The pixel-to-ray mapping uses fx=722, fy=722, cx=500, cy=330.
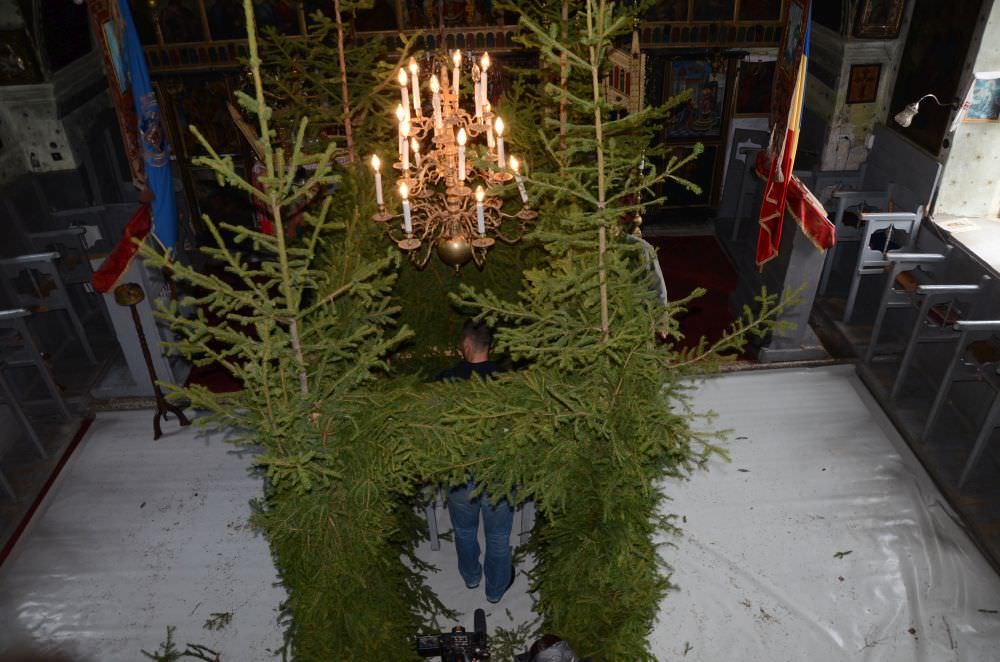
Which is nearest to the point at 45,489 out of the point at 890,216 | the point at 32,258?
the point at 32,258

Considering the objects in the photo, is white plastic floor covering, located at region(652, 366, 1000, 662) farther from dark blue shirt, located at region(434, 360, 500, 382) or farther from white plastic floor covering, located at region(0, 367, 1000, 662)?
dark blue shirt, located at region(434, 360, 500, 382)

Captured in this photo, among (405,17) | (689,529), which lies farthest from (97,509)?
(405,17)

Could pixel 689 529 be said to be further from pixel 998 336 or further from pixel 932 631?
pixel 998 336

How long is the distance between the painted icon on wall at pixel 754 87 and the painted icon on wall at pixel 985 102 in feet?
12.4

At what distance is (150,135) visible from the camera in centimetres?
659

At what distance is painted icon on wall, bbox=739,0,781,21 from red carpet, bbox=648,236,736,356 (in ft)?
10.6

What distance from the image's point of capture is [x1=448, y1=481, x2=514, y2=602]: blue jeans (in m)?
5.16

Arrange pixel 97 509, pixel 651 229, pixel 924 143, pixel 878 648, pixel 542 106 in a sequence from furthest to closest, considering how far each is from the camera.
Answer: pixel 651 229
pixel 924 143
pixel 542 106
pixel 97 509
pixel 878 648

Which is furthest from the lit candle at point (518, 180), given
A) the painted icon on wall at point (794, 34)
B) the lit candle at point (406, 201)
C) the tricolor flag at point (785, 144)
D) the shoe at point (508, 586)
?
the painted icon on wall at point (794, 34)

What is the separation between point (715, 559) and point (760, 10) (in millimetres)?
8261

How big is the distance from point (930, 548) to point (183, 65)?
36.2 ft

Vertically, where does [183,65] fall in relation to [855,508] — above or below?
above

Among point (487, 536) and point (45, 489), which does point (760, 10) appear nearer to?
point (487, 536)

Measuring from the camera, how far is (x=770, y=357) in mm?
8047
